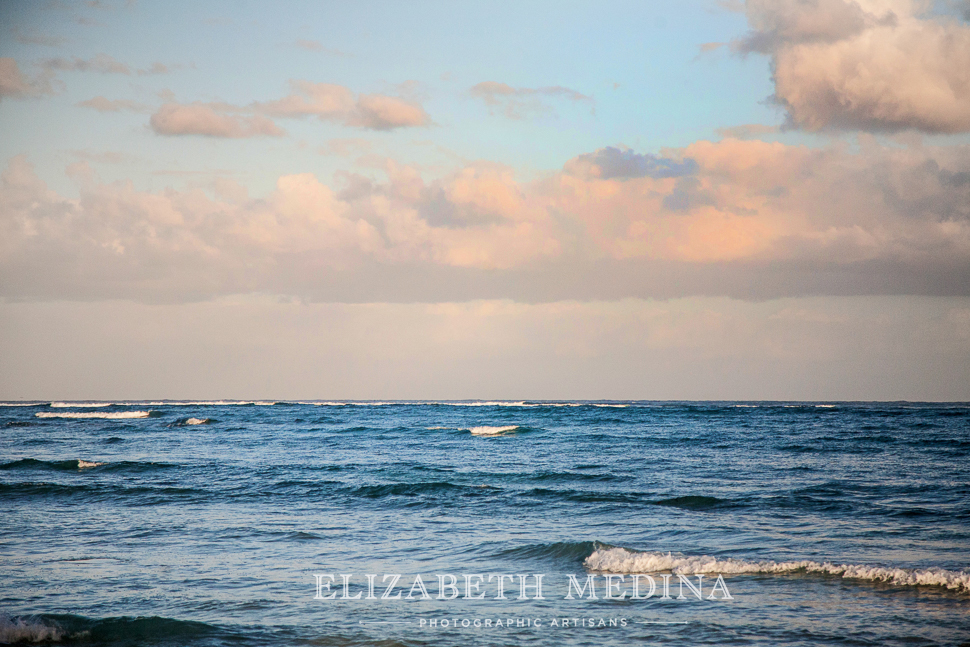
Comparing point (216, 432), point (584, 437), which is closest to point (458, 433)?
point (584, 437)

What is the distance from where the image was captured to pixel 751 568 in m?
10.4

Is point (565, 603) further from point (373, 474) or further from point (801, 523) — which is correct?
point (373, 474)

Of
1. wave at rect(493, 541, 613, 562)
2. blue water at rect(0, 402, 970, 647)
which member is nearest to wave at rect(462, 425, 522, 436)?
blue water at rect(0, 402, 970, 647)

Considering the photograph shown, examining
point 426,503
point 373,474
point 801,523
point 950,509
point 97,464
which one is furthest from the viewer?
point 97,464

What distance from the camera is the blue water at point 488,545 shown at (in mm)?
8062

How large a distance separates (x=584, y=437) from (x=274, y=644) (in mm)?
30808

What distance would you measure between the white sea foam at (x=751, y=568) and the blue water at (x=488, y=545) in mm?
39

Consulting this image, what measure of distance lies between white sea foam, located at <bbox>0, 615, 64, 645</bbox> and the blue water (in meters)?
0.02

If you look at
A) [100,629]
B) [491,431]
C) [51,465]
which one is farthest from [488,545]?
[491,431]

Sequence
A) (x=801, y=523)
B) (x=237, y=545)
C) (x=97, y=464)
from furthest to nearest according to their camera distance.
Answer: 1. (x=97, y=464)
2. (x=801, y=523)
3. (x=237, y=545)

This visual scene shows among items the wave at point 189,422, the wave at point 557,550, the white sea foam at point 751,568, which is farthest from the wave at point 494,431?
the white sea foam at point 751,568

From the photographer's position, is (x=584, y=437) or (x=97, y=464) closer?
(x=97, y=464)

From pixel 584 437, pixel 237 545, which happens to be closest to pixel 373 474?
pixel 237 545

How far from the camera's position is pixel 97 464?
24375 millimetres
